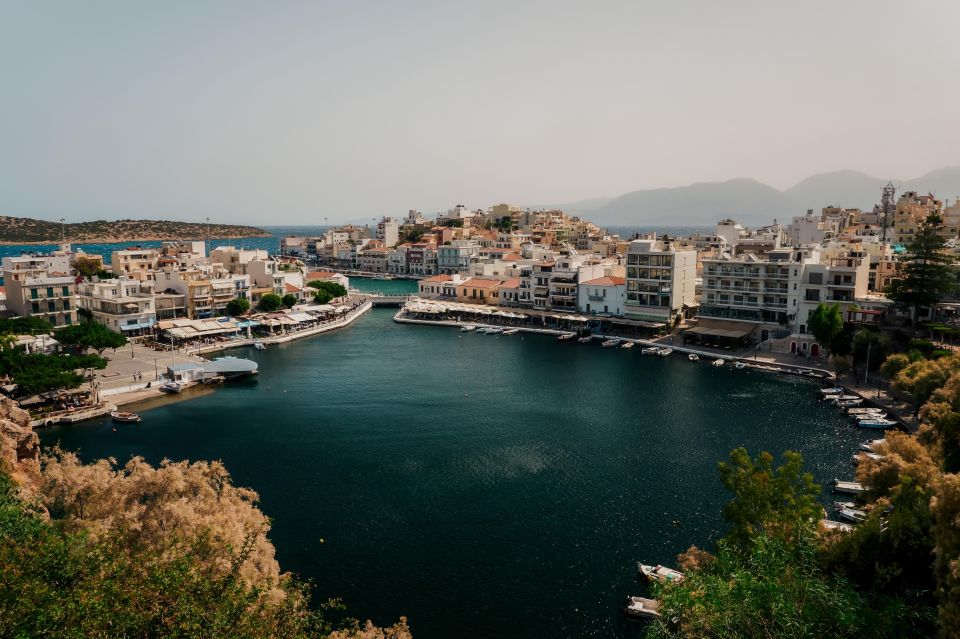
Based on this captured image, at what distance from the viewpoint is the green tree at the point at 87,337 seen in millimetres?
45281

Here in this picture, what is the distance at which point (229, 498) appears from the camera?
19594 mm

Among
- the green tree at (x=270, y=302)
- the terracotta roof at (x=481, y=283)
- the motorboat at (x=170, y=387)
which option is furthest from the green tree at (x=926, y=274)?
the green tree at (x=270, y=302)

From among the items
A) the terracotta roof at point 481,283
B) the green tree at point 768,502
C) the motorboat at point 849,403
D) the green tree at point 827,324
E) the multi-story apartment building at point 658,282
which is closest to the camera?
→ the green tree at point 768,502

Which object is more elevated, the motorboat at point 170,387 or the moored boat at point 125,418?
the motorboat at point 170,387

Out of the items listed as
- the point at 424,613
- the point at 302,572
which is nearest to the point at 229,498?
the point at 302,572

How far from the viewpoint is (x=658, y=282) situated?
61656 millimetres

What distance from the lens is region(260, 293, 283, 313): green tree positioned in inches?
2682

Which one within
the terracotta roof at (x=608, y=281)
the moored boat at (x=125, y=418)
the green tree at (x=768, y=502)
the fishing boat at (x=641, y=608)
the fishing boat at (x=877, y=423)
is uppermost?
the terracotta roof at (x=608, y=281)

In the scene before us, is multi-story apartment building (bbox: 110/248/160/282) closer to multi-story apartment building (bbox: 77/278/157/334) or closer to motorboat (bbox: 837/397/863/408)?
multi-story apartment building (bbox: 77/278/157/334)

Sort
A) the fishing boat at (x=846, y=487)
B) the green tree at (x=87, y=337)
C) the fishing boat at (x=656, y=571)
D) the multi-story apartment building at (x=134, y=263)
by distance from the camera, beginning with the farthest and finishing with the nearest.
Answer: the multi-story apartment building at (x=134, y=263), the green tree at (x=87, y=337), the fishing boat at (x=846, y=487), the fishing boat at (x=656, y=571)

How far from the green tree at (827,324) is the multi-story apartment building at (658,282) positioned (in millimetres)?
14985

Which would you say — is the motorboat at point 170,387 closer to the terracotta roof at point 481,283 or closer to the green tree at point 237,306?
the green tree at point 237,306

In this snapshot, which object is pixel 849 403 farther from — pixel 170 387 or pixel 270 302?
pixel 270 302

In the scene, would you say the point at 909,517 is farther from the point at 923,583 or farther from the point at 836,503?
the point at 836,503
